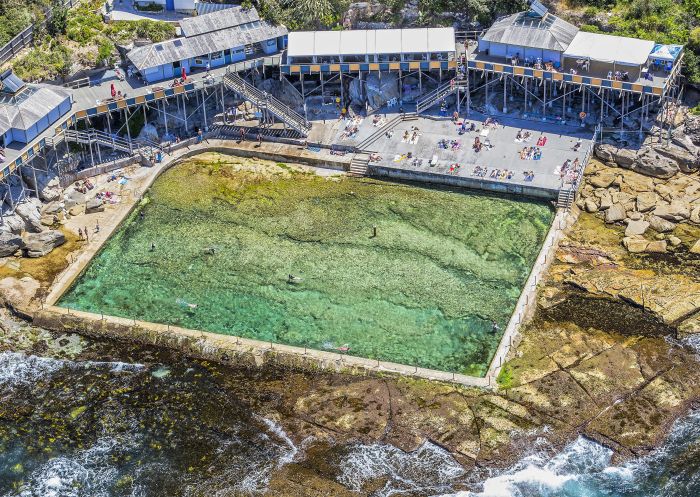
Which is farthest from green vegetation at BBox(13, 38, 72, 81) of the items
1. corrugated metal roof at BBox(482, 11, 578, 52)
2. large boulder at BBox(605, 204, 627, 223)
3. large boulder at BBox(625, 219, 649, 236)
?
large boulder at BBox(625, 219, 649, 236)

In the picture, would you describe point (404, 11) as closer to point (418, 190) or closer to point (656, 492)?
point (418, 190)

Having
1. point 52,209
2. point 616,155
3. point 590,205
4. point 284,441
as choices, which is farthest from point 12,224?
point 616,155

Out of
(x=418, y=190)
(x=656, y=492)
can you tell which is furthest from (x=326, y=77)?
(x=656, y=492)

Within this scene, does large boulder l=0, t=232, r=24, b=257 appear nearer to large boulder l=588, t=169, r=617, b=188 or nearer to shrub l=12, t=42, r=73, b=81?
shrub l=12, t=42, r=73, b=81

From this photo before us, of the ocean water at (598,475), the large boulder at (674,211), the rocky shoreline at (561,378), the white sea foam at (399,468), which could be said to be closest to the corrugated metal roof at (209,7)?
the rocky shoreline at (561,378)

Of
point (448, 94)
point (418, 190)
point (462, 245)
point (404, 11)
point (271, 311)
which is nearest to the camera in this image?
point (271, 311)

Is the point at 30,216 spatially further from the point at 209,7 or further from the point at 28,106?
the point at 209,7
